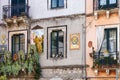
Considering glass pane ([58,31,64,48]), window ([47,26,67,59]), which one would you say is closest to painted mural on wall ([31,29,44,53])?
window ([47,26,67,59])

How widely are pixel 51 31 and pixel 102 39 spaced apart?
3727mm

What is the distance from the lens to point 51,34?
2902cm

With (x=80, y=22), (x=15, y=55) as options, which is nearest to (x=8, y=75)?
(x=15, y=55)

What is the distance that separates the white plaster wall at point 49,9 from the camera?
92.5ft

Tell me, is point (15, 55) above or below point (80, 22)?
below

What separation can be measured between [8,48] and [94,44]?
21.5 feet

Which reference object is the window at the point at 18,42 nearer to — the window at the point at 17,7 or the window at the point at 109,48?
the window at the point at 17,7

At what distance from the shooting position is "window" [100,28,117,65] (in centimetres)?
2614

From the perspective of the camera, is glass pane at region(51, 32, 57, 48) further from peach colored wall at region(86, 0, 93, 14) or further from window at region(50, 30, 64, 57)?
peach colored wall at region(86, 0, 93, 14)

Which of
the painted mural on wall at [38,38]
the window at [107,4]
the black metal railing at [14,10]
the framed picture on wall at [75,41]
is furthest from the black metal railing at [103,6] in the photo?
the black metal railing at [14,10]

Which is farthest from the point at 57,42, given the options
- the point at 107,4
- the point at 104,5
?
the point at 107,4

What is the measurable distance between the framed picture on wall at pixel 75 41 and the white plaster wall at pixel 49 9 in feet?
4.77

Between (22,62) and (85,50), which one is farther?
(22,62)

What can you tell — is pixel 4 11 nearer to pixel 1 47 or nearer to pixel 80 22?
pixel 1 47
